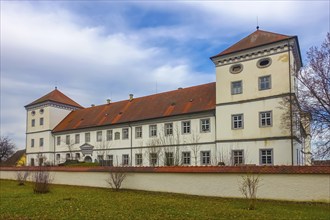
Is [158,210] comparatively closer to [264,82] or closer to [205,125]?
[264,82]

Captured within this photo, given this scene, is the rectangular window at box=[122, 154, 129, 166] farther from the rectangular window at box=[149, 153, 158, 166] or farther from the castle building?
the rectangular window at box=[149, 153, 158, 166]

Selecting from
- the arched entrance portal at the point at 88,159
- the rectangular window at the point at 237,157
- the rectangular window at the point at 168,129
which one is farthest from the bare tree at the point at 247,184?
the arched entrance portal at the point at 88,159

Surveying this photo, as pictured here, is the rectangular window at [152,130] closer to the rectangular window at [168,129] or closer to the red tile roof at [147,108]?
the red tile roof at [147,108]

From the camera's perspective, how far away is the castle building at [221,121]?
26.2 m

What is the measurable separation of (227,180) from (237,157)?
483 inches

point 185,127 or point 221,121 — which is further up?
point 221,121

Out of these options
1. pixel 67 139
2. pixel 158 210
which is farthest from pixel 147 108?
pixel 158 210

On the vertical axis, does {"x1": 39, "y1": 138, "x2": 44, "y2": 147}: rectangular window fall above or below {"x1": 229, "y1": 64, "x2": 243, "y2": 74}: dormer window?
below

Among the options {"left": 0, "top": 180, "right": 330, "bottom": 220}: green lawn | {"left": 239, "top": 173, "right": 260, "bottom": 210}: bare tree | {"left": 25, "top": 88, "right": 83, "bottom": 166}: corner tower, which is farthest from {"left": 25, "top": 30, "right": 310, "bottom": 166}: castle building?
{"left": 0, "top": 180, "right": 330, "bottom": 220}: green lawn

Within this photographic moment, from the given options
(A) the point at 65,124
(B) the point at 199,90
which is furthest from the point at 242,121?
(A) the point at 65,124

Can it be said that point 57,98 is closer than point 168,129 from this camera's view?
No

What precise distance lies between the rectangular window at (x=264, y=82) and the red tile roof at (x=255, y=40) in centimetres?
261

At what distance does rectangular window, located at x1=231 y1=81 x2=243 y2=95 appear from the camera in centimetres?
2872

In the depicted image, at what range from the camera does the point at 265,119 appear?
27031mm
